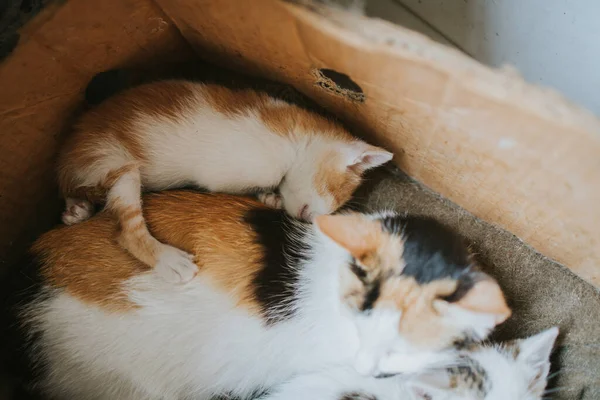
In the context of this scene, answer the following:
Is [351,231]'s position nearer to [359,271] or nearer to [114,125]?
[359,271]

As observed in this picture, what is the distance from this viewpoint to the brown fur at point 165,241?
3.68 feet

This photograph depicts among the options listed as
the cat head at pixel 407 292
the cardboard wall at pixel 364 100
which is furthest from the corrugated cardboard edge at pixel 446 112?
the cat head at pixel 407 292

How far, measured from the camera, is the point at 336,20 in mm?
978

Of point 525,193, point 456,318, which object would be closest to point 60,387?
point 456,318

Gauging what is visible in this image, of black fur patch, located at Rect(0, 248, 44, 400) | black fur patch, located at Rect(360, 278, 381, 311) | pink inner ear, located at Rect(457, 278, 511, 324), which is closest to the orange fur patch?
black fur patch, located at Rect(360, 278, 381, 311)

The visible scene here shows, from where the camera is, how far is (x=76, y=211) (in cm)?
127

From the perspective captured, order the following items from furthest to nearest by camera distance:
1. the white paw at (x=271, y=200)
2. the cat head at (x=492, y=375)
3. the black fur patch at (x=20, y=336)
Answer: the white paw at (x=271, y=200) < the black fur patch at (x=20, y=336) < the cat head at (x=492, y=375)

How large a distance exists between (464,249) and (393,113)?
0.33m

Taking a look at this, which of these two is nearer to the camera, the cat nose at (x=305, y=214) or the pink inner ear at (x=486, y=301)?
the pink inner ear at (x=486, y=301)

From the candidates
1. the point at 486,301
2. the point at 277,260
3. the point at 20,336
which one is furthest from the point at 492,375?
the point at 20,336

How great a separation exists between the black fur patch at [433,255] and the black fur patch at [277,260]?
22 centimetres

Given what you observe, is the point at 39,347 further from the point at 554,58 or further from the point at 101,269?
the point at 554,58

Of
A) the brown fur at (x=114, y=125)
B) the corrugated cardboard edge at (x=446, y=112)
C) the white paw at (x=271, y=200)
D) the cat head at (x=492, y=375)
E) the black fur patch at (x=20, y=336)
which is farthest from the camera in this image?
the white paw at (x=271, y=200)

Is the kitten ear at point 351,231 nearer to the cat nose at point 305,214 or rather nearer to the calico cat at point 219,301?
the calico cat at point 219,301
